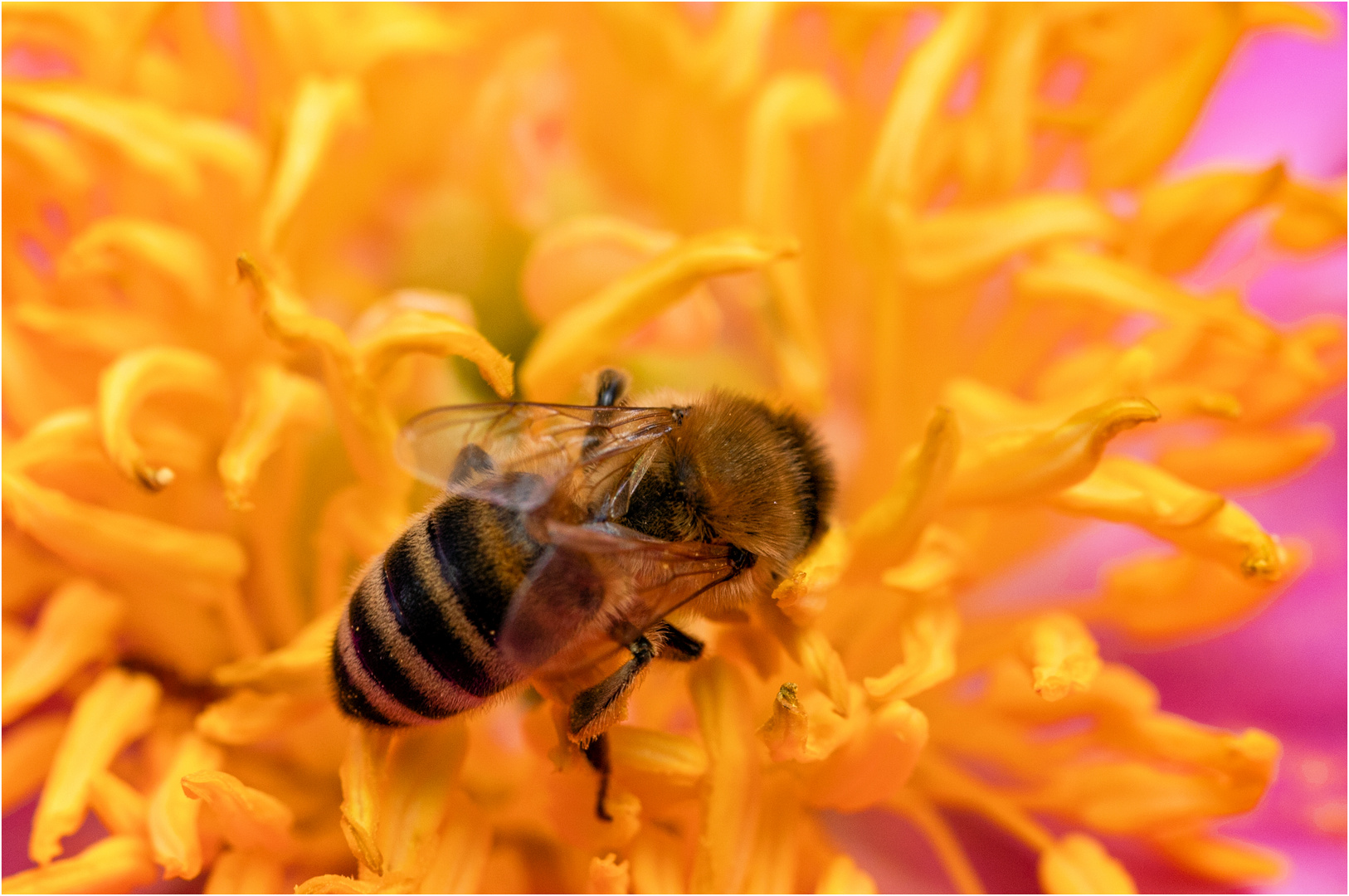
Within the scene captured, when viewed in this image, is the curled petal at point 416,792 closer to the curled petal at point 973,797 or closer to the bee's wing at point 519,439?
the bee's wing at point 519,439

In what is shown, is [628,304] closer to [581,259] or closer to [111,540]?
[581,259]

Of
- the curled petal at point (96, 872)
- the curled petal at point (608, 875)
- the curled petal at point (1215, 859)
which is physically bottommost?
the curled petal at point (96, 872)

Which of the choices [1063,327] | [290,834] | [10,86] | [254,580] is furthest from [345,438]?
[1063,327]

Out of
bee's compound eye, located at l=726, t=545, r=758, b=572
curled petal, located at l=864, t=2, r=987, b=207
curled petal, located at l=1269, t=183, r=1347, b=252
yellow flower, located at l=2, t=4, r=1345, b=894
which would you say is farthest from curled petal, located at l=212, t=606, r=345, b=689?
curled petal, located at l=1269, t=183, r=1347, b=252

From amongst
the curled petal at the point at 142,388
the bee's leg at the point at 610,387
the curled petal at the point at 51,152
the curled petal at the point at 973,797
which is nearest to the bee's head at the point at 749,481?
the bee's leg at the point at 610,387

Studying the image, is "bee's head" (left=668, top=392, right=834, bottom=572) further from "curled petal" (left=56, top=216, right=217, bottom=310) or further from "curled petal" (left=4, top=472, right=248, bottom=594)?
"curled petal" (left=56, top=216, right=217, bottom=310)

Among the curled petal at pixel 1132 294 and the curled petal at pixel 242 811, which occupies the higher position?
the curled petal at pixel 1132 294
